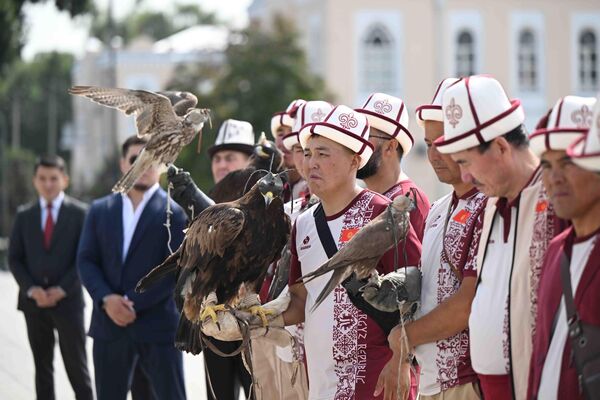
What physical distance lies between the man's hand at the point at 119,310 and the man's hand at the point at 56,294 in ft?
7.57

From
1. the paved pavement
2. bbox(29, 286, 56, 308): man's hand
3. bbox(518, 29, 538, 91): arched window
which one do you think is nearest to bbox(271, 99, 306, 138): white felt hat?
bbox(29, 286, 56, 308): man's hand

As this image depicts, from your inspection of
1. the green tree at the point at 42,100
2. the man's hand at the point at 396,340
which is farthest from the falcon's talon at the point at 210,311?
the green tree at the point at 42,100

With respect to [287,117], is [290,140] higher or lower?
lower

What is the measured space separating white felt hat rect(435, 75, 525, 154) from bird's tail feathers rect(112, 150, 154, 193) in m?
3.45

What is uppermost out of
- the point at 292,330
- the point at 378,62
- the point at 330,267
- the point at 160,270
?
the point at 378,62

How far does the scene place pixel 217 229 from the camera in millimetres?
6348

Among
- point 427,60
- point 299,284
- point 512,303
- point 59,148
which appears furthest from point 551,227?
point 59,148

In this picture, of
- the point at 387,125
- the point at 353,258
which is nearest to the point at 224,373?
the point at 387,125

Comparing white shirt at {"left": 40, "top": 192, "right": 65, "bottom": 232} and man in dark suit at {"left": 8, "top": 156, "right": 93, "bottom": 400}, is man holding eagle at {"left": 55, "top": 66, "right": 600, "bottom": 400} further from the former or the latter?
white shirt at {"left": 40, "top": 192, "right": 65, "bottom": 232}

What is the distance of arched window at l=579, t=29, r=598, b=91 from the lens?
2194 inches

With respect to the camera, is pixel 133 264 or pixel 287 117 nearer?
pixel 287 117

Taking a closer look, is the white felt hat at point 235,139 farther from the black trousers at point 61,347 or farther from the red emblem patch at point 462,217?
the red emblem patch at point 462,217

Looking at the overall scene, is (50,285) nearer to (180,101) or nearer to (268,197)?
(180,101)

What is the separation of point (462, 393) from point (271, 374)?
2.40m
